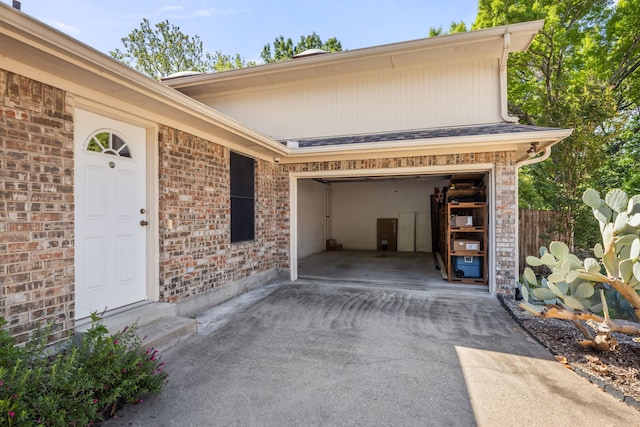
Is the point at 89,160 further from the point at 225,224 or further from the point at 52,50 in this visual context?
the point at 225,224

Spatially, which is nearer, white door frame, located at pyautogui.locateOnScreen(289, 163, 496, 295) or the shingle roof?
the shingle roof

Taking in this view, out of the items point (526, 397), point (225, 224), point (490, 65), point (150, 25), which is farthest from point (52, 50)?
point (150, 25)

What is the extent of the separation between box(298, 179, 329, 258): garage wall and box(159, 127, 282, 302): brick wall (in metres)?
4.93

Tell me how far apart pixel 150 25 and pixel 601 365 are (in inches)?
886

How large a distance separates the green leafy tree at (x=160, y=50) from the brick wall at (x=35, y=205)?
1737 centimetres

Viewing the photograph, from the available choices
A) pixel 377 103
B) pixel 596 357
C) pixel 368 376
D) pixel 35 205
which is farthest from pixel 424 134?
pixel 35 205

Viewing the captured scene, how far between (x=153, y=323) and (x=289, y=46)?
2234 cm

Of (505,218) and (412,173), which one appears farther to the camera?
(412,173)

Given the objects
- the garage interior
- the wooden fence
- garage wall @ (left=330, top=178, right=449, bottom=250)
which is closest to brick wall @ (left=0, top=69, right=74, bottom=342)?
the garage interior

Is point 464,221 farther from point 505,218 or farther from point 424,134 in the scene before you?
point 424,134

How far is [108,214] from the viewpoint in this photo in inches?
143

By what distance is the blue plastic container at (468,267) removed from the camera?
6645mm

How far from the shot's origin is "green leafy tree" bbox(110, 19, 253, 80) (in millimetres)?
17709

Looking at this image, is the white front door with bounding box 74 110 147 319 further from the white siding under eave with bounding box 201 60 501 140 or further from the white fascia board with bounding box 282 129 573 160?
the white siding under eave with bounding box 201 60 501 140
